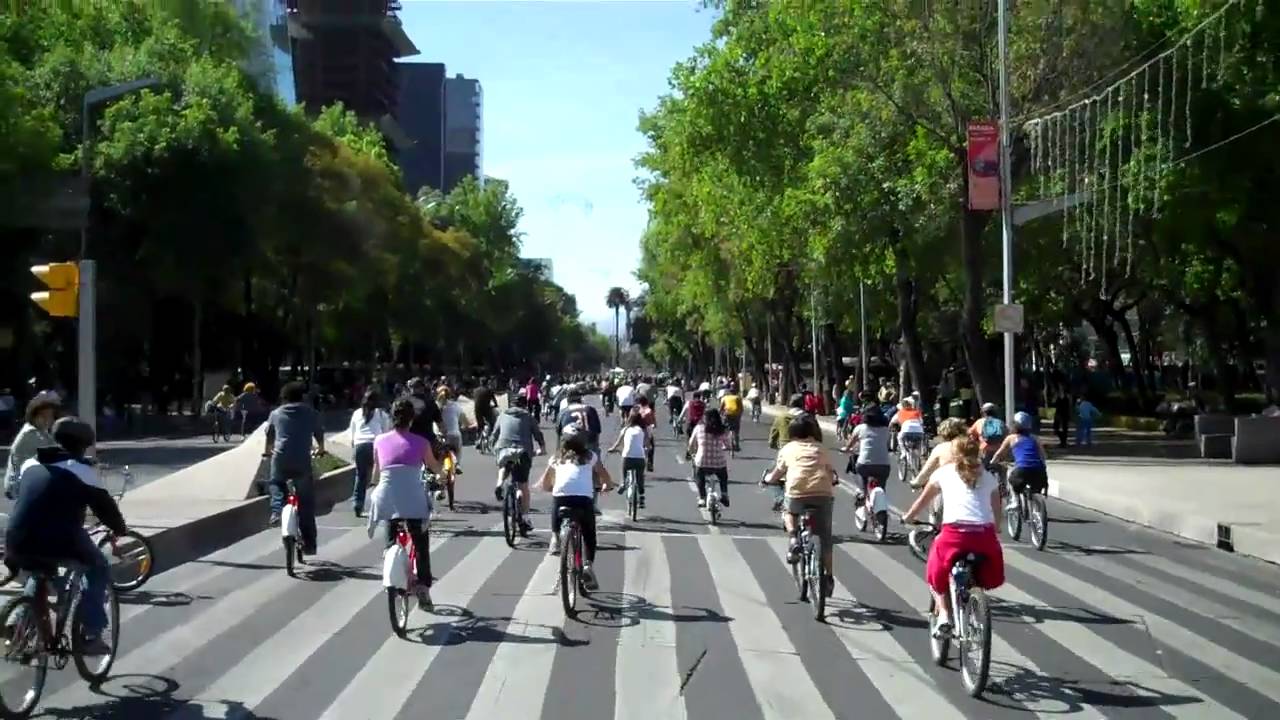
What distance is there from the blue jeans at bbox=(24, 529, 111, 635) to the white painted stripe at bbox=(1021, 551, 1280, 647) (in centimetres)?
830

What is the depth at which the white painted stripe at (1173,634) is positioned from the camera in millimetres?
9766

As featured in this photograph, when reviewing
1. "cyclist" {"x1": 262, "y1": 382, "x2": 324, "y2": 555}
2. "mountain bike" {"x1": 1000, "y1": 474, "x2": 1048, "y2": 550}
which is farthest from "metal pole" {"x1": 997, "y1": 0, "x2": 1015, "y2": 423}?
"cyclist" {"x1": 262, "y1": 382, "x2": 324, "y2": 555}

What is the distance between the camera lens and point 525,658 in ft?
32.7

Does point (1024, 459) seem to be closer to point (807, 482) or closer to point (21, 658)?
point (807, 482)

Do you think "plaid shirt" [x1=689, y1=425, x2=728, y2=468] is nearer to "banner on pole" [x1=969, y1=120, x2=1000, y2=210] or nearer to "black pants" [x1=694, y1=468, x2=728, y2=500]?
"black pants" [x1=694, y1=468, x2=728, y2=500]

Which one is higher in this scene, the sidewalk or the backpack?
the backpack

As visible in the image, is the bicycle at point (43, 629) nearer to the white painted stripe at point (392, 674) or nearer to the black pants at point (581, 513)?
the white painted stripe at point (392, 674)

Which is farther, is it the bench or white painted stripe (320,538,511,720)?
the bench

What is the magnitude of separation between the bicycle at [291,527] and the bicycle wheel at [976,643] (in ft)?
23.0

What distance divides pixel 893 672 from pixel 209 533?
33.9 feet

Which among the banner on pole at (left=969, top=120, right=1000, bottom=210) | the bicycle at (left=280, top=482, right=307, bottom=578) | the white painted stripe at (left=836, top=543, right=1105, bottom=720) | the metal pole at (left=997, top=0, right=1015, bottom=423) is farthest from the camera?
the metal pole at (left=997, top=0, right=1015, bottom=423)

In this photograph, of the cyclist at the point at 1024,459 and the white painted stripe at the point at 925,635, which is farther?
the cyclist at the point at 1024,459

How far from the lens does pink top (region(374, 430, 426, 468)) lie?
11289 millimetres

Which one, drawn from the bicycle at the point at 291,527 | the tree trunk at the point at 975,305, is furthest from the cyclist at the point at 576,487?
the tree trunk at the point at 975,305
